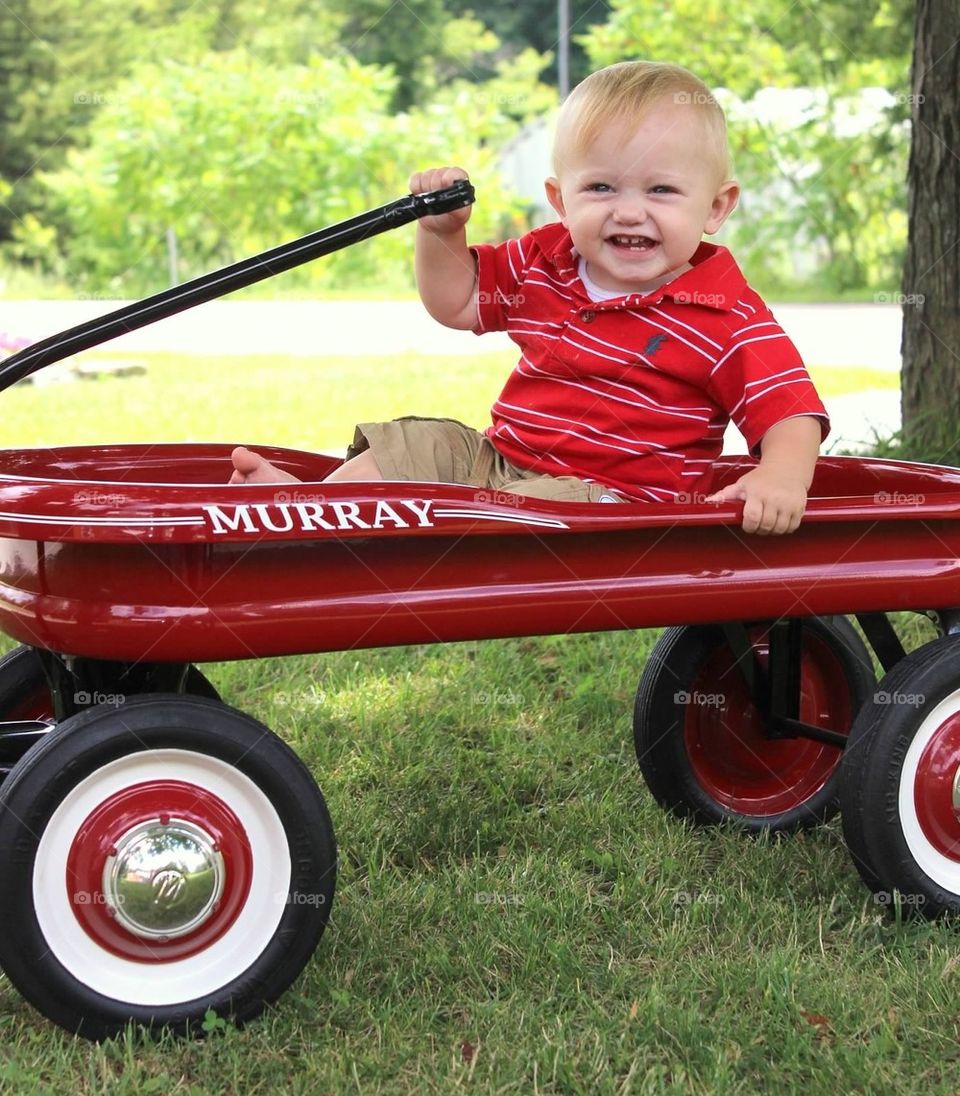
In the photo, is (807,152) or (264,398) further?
(807,152)

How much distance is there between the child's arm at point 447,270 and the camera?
2.60m

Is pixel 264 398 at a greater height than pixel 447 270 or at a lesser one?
lesser

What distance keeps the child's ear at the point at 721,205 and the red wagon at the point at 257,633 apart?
19.3 inches

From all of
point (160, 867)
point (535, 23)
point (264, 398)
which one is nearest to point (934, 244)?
point (160, 867)

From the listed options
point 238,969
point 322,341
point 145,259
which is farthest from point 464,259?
point 145,259

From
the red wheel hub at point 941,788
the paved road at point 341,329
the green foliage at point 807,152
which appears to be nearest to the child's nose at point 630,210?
the red wheel hub at point 941,788

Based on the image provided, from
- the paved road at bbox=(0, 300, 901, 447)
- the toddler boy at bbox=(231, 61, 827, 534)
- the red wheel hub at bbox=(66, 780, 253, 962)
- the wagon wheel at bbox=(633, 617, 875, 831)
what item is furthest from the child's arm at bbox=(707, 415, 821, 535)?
the paved road at bbox=(0, 300, 901, 447)

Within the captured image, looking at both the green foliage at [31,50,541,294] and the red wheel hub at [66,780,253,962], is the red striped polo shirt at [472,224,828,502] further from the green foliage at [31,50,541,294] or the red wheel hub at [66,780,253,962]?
the green foliage at [31,50,541,294]

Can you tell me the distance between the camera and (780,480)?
2213 millimetres

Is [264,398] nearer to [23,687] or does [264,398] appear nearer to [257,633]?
[23,687]

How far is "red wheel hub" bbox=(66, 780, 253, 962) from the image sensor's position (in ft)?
6.75

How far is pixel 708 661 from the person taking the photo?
9.48 ft

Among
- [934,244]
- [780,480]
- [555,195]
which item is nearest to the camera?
[780,480]

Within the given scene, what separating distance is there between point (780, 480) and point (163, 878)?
3.57 ft
